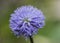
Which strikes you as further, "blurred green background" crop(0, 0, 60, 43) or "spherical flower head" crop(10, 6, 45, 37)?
"blurred green background" crop(0, 0, 60, 43)

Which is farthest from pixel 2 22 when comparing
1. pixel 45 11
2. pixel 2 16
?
pixel 45 11

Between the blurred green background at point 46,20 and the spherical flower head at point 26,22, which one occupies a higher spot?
the blurred green background at point 46,20

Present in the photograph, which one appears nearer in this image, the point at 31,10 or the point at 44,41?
the point at 31,10

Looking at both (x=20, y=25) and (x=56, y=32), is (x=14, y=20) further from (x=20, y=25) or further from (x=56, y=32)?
(x=56, y=32)

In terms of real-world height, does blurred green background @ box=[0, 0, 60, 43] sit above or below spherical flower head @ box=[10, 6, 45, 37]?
above

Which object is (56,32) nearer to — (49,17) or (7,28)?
(49,17)

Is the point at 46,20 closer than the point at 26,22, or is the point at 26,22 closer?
the point at 26,22

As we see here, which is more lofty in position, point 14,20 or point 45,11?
point 45,11

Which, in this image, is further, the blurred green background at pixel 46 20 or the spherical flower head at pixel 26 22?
the blurred green background at pixel 46 20
